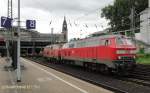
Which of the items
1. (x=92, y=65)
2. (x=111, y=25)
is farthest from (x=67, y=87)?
(x=111, y=25)

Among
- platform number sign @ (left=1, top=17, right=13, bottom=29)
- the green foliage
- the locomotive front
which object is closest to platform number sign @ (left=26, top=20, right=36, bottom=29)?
platform number sign @ (left=1, top=17, right=13, bottom=29)

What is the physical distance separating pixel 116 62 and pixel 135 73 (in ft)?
11.9

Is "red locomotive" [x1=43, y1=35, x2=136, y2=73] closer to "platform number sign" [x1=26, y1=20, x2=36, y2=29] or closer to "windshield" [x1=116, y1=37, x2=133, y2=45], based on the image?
"windshield" [x1=116, y1=37, x2=133, y2=45]

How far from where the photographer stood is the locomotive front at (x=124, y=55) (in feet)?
91.0

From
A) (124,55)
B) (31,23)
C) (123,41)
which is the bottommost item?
(124,55)

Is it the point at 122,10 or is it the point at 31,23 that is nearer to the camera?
the point at 31,23

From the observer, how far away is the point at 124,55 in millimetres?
28047

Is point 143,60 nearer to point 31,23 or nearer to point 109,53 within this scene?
point 109,53

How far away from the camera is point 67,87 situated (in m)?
22.3

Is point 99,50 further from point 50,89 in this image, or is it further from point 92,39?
point 50,89

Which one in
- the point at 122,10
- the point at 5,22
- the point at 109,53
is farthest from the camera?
the point at 122,10

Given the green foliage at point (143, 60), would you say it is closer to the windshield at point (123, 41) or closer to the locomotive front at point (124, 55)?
the windshield at point (123, 41)

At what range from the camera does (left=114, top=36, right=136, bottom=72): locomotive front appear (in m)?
27.8

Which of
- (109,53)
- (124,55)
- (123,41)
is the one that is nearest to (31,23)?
(109,53)
